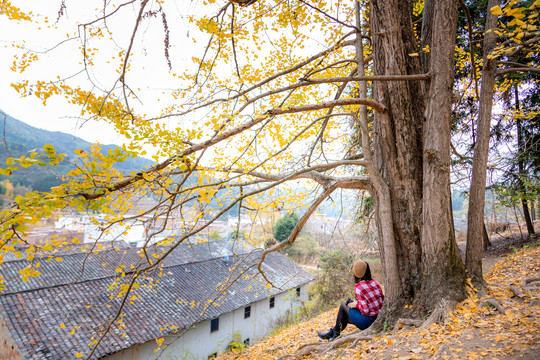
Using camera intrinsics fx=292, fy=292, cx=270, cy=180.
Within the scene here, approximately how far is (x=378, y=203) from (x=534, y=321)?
6.81 ft

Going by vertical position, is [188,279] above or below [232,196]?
below

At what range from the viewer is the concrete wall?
11945 millimetres

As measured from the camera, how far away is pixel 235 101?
4703 millimetres

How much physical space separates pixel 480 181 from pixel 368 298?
225 cm

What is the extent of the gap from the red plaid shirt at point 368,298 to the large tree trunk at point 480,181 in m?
1.25

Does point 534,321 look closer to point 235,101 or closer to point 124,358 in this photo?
point 235,101

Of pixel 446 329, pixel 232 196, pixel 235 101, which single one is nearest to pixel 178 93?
pixel 235 101

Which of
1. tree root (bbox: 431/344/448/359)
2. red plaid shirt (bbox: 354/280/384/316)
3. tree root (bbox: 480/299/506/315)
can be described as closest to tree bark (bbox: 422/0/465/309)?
tree root (bbox: 480/299/506/315)

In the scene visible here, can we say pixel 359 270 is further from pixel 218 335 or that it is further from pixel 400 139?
pixel 218 335

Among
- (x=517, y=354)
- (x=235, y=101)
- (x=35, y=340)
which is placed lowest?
(x=35, y=340)

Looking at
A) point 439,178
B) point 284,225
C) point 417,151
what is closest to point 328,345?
point 439,178

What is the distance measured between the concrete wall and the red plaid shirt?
872 cm

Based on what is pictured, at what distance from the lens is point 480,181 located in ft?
13.0

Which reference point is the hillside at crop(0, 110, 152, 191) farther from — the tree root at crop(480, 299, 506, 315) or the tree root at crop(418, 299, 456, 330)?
the tree root at crop(480, 299, 506, 315)
